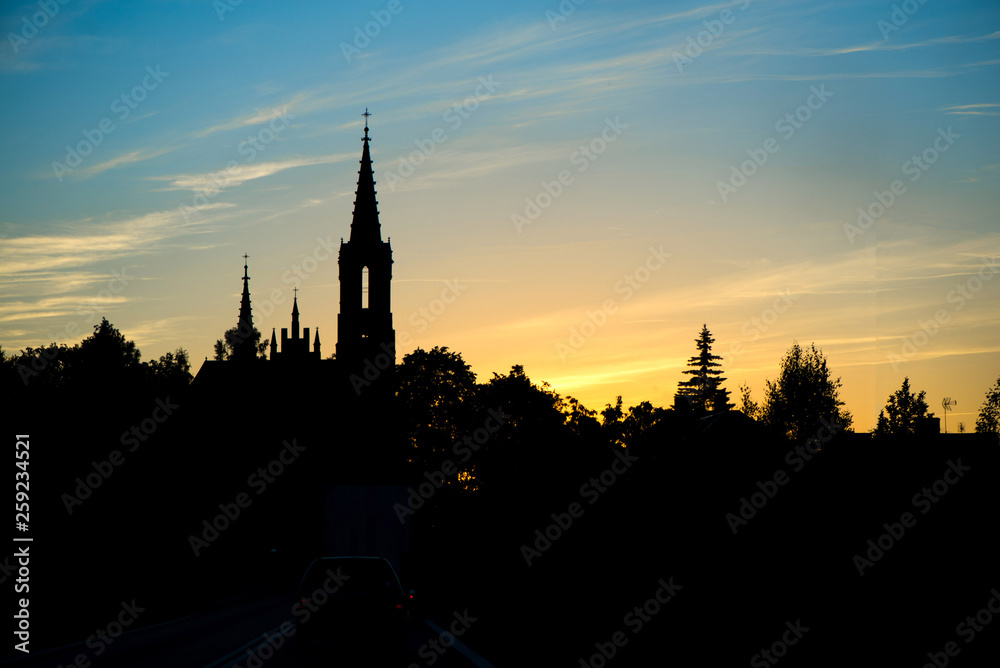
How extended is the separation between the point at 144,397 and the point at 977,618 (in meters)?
77.4

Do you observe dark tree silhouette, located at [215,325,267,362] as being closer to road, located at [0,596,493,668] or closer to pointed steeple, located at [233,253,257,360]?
pointed steeple, located at [233,253,257,360]

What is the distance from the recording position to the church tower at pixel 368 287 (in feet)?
246

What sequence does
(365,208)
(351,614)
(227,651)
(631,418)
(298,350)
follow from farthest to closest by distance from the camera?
(631,418) → (298,350) → (365,208) → (227,651) → (351,614)

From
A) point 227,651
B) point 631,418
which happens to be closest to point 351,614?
point 227,651

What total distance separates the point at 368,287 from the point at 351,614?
2434 inches

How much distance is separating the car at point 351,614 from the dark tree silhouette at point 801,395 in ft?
304

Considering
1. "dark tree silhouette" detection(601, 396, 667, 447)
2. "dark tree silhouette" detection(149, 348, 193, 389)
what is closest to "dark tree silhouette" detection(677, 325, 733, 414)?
"dark tree silhouette" detection(601, 396, 667, 447)

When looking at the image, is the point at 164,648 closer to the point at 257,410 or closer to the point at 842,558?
A: the point at 842,558

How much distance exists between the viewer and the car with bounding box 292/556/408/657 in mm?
14977

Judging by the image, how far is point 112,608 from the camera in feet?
90.2

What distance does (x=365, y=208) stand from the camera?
75000 millimetres

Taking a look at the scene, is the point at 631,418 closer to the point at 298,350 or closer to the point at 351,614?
the point at 298,350

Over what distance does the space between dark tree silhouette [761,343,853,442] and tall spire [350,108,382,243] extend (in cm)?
5050

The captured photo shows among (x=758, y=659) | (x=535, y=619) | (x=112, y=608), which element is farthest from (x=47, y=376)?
(x=758, y=659)
